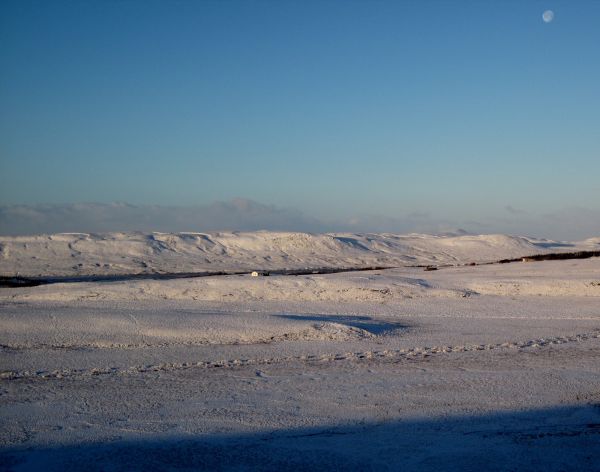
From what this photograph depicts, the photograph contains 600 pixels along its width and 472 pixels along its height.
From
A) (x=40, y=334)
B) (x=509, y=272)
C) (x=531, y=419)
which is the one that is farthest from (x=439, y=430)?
(x=509, y=272)

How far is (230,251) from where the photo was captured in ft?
146

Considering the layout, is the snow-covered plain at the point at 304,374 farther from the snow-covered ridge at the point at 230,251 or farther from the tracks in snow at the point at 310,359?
the snow-covered ridge at the point at 230,251

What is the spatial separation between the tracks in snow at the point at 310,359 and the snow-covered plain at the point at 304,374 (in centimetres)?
4

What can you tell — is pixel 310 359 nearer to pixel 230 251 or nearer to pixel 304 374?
pixel 304 374

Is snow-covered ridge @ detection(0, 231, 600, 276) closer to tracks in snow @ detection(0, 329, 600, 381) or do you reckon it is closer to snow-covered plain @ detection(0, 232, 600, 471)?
snow-covered plain @ detection(0, 232, 600, 471)

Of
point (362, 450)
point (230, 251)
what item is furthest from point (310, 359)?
point (230, 251)

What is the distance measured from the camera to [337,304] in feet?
54.7

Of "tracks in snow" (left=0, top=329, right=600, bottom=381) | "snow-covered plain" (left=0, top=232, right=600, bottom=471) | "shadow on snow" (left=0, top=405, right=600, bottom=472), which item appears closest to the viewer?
"shadow on snow" (left=0, top=405, right=600, bottom=472)

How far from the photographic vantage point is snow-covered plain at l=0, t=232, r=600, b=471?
6020mm

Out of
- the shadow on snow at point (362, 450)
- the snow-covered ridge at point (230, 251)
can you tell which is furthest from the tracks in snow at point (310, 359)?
the snow-covered ridge at point (230, 251)

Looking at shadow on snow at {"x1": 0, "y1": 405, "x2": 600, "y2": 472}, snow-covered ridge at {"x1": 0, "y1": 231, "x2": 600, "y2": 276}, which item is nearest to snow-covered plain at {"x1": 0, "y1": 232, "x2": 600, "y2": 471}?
shadow on snow at {"x1": 0, "y1": 405, "x2": 600, "y2": 472}

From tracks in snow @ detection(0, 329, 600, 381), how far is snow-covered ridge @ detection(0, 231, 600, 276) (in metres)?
23.9

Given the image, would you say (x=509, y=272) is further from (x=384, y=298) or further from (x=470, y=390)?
(x=470, y=390)

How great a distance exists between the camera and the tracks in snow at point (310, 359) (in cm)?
918
